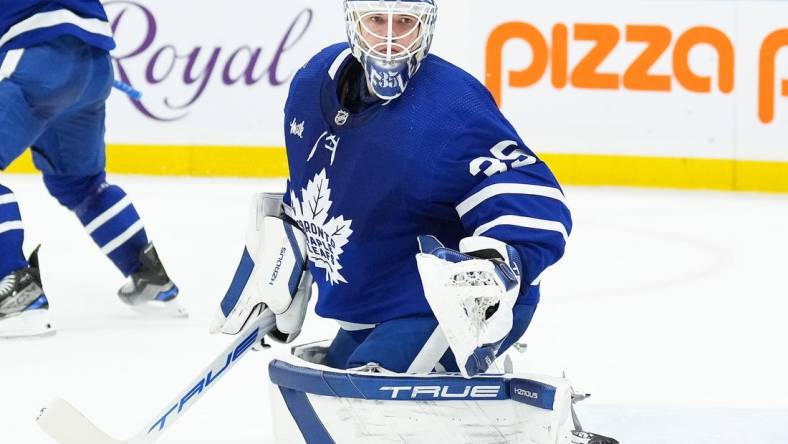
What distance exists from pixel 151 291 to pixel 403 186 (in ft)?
5.77

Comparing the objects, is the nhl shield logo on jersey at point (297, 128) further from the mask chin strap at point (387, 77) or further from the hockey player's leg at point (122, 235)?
the hockey player's leg at point (122, 235)

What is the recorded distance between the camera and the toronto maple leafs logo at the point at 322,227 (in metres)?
2.09

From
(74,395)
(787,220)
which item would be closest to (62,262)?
(74,395)

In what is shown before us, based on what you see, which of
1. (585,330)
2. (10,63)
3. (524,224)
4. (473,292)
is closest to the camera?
(473,292)

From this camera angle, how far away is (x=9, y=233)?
3.25 metres

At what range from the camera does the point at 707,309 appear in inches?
149

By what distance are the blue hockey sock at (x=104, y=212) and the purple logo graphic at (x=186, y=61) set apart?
2.46 meters

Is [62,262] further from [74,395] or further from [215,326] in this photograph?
[215,326]

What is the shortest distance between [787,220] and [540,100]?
1.20 meters

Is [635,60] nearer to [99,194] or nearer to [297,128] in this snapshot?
[99,194]

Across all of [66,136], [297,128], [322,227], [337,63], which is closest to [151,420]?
[322,227]

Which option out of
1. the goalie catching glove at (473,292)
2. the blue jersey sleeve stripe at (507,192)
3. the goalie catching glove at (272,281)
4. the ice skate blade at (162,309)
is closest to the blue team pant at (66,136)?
the ice skate blade at (162,309)

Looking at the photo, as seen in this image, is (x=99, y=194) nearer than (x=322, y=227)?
No

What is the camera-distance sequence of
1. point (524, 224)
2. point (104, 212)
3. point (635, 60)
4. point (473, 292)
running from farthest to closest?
1. point (635, 60)
2. point (104, 212)
3. point (524, 224)
4. point (473, 292)
